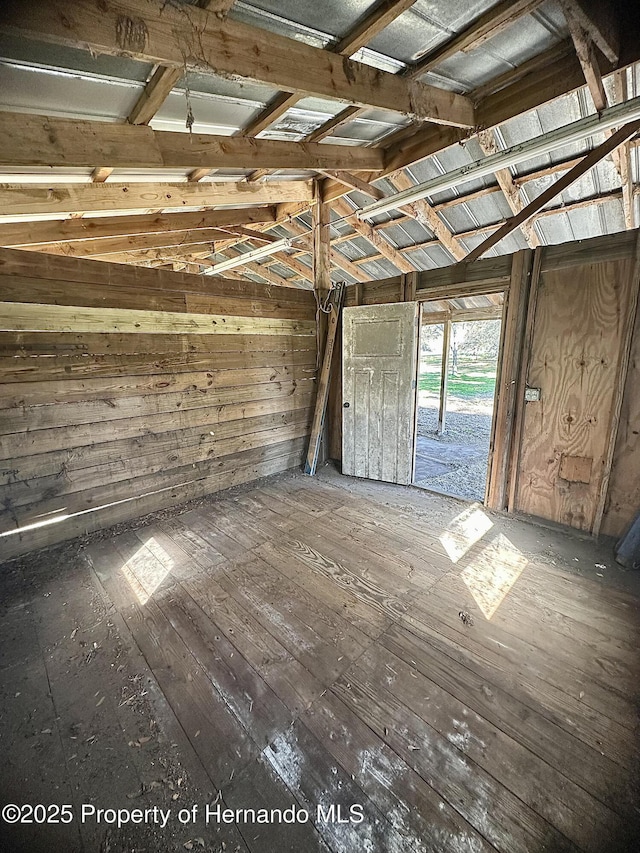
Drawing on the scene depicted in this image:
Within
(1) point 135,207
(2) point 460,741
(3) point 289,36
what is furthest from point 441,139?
(2) point 460,741

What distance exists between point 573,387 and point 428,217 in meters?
2.82

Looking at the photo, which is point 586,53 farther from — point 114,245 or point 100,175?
point 114,245

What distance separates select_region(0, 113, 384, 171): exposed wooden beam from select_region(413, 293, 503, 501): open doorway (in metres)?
2.11

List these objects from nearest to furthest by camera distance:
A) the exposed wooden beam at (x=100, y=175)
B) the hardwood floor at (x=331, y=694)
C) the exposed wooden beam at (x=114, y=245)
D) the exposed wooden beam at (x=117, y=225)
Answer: the hardwood floor at (x=331, y=694) < the exposed wooden beam at (x=100, y=175) < the exposed wooden beam at (x=117, y=225) < the exposed wooden beam at (x=114, y=245)

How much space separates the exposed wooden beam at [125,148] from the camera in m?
1.58

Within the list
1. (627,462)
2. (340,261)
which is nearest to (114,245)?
(340,261)

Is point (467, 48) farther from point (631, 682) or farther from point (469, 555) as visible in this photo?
point (631, 682)

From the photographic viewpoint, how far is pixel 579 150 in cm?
295

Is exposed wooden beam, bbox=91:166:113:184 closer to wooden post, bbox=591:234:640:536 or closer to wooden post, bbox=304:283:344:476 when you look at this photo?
wooden post, bbox=304:283:344:476

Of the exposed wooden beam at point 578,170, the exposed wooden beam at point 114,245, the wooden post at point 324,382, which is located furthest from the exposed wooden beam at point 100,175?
the exposed wooden beam at point 578,170

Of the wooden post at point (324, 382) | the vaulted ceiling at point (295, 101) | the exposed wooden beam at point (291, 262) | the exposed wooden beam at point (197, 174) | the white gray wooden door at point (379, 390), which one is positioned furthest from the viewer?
the exposed wooden beam at point (291, 262)

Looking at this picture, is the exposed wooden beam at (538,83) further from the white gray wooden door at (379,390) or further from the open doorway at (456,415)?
the open doorway at (456,415)

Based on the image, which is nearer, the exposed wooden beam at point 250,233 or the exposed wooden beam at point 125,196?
the exposed wooden beam at point 125,196

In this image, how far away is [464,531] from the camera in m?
2.75
